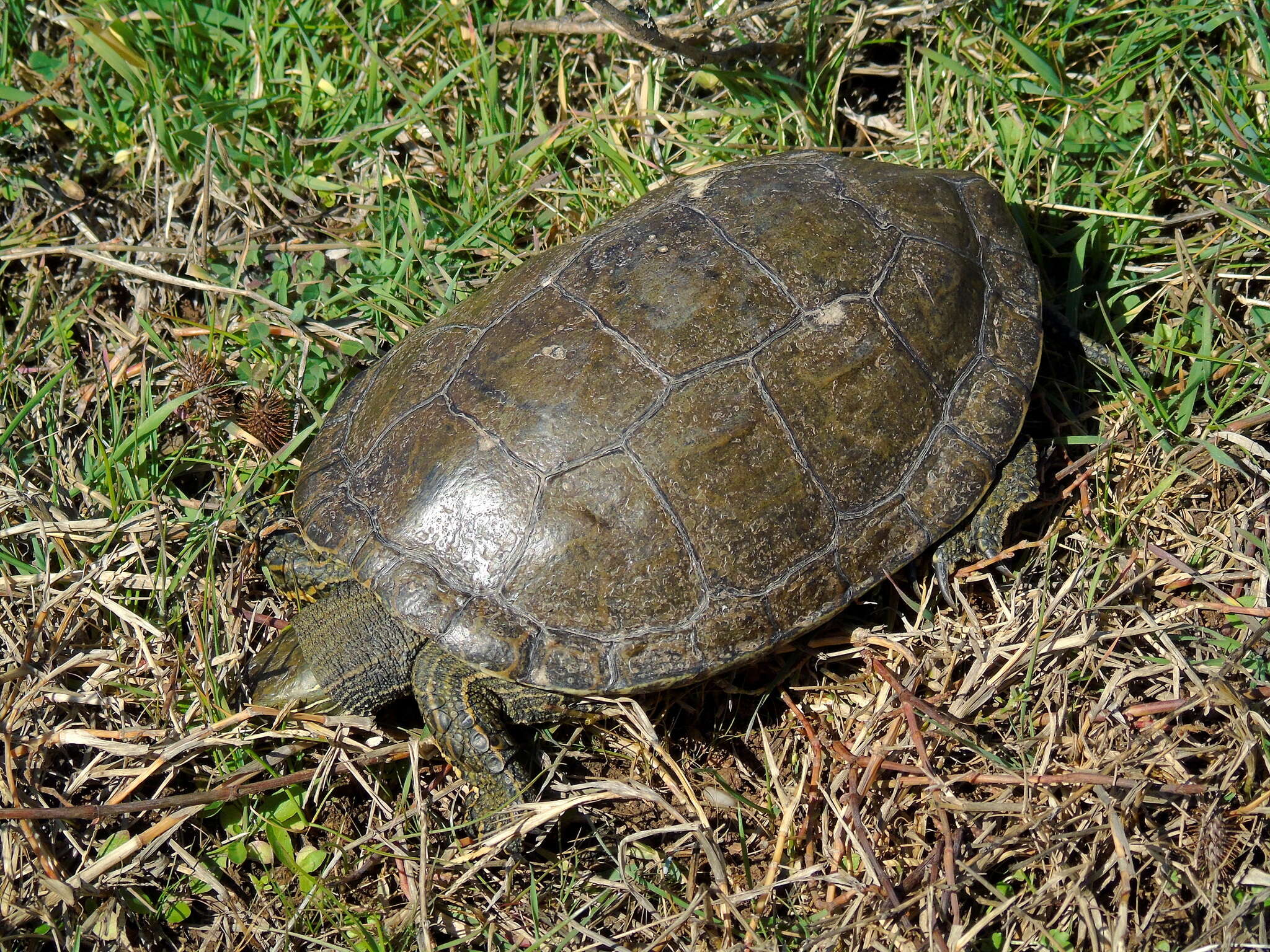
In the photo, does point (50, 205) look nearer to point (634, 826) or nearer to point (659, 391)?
point (659, 391)

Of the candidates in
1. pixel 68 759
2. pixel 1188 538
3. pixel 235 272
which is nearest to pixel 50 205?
pixel 235 272

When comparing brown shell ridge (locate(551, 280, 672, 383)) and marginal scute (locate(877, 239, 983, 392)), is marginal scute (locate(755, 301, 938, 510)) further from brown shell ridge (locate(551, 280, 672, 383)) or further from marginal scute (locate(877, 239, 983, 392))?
brown shell ridge (locate(551, 280, 672, 383))

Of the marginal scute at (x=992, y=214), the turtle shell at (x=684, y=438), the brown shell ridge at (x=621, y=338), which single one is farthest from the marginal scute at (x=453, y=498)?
the marginal scute at (x=992, y=214)

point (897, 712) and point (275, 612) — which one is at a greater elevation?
point (275, 612)

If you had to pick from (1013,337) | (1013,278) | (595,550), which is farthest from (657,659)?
(1013,278)

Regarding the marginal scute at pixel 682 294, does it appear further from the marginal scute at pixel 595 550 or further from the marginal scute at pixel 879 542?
the marginal scute at pixel 879 542

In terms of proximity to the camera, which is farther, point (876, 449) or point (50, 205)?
point (50, 205)
